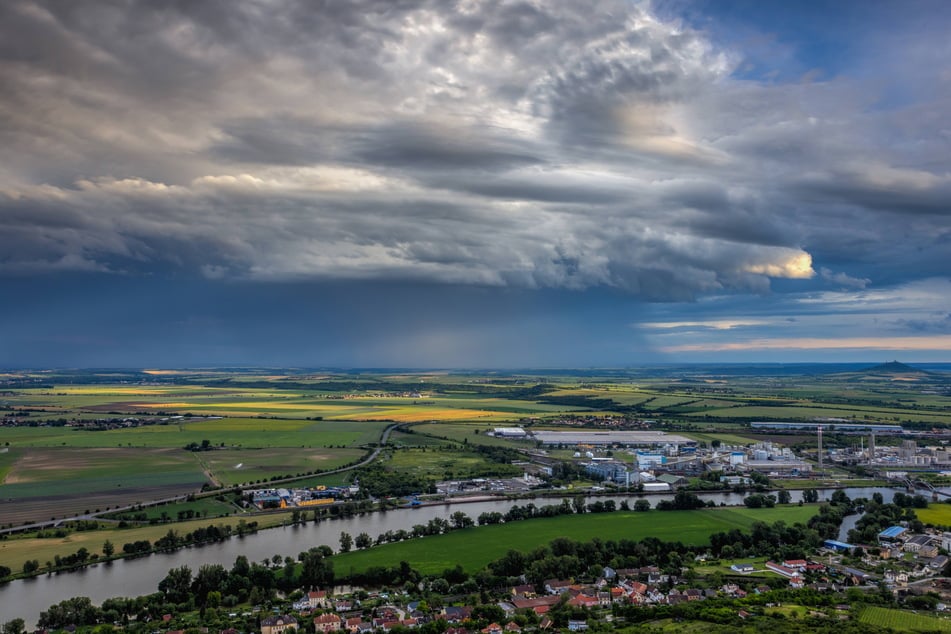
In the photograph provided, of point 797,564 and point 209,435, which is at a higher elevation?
point 209,435

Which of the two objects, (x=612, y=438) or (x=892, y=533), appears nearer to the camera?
(x=892, y=533)

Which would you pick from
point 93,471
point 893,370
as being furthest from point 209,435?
point 893,370

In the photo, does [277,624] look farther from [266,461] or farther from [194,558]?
[266,461]

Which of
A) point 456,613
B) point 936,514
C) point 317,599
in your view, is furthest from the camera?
point 936,514

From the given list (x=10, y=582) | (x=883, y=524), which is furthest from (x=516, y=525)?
(x=10, y=582)

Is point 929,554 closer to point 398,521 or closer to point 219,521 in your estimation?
point 398,521

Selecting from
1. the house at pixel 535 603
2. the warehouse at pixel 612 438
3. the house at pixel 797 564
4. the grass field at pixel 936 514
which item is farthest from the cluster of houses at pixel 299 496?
the grass field at pixel 936 514
